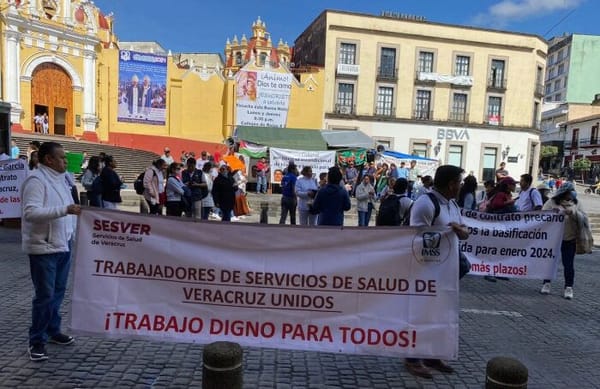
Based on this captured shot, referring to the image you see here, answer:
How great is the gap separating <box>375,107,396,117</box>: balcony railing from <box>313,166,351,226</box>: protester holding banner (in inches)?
1328

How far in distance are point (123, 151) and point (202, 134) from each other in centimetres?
719

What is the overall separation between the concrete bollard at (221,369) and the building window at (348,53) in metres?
39.2

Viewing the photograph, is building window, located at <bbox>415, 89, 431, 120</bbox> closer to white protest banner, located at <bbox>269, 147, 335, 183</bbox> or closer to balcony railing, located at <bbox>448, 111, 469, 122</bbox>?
balcony railing, located at <bbox>448, 111, 469, 122</bbox>

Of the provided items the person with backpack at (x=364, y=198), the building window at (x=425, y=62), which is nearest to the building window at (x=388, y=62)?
the building window at (x=425, y=62)

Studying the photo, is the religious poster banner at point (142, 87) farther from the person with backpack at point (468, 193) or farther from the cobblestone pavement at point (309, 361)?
the cobblestone pavement at point (309, 361)

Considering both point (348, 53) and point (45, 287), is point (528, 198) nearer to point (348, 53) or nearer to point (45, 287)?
point (45, 287)

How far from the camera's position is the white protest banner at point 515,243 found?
708cm

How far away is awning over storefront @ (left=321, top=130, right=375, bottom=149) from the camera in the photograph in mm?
23531

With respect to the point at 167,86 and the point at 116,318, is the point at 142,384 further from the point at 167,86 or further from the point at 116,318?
the point at 167,86

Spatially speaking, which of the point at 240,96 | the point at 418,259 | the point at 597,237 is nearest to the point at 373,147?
the point at 597,237

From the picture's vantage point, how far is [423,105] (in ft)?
136

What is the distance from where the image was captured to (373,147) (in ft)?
78.7

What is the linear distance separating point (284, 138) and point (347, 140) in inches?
127

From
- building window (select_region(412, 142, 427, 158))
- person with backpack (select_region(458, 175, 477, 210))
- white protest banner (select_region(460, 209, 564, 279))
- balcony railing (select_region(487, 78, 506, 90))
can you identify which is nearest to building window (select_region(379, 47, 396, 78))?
building window (select_region(412, 142, 427, 158))
